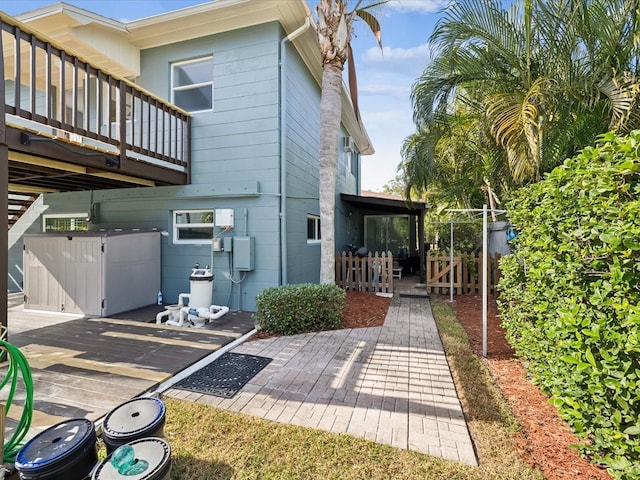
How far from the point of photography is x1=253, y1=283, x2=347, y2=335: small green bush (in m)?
5.41

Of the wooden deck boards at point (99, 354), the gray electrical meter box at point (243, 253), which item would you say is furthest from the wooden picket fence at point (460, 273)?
the wooden deck boards at point (99, 354)

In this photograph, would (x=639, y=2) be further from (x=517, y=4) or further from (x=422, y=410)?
(x=422, y=410)

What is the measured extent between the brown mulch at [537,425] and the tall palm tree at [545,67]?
8.33 ft

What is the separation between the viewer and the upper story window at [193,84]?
7.27 m

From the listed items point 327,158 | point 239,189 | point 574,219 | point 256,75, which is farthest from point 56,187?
point 574,219

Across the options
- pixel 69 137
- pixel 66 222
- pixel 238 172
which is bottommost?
pixel 66 222

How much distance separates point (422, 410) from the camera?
3055 mm

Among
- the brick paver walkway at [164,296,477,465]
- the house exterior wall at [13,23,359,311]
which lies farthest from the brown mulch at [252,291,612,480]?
the house exterior wall at [13,23,359,311]

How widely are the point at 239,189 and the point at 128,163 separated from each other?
6.68 ft

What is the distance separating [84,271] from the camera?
20.4 ft

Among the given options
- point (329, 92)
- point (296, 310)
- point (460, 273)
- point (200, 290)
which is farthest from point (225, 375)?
point (460, 273)

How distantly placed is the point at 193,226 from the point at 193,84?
3.25 meters

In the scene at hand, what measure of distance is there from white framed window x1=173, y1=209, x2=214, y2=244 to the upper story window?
2344 mm

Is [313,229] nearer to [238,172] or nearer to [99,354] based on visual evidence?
[238,172]
